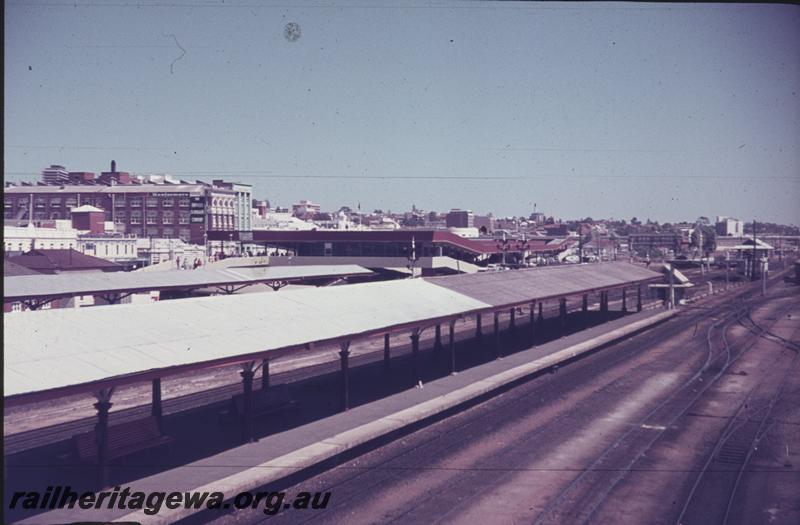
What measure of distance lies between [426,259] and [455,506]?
49.4 m

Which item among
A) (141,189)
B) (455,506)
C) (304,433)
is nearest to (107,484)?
(304,433)

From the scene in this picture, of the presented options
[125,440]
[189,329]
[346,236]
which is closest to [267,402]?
[189,329]

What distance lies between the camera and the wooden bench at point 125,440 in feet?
51.9

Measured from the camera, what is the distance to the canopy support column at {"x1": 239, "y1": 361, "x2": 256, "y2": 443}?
17109 mm

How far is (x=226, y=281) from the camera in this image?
36.5 meters

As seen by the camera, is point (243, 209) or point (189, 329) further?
point (243, 209)

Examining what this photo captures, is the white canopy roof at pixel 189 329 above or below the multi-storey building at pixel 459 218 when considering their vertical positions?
below

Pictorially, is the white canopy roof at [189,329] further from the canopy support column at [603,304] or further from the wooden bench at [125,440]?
the canopy support column at [603,304]

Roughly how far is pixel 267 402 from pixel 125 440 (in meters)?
5.09

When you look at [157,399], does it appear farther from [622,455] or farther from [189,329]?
[622,455]

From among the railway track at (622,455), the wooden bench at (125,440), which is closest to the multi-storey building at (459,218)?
the railway track at (622,455)

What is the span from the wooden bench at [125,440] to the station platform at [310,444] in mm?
1027

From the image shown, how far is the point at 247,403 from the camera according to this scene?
17.4m

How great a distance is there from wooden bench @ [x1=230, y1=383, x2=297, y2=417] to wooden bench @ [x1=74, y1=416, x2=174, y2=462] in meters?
3.22
